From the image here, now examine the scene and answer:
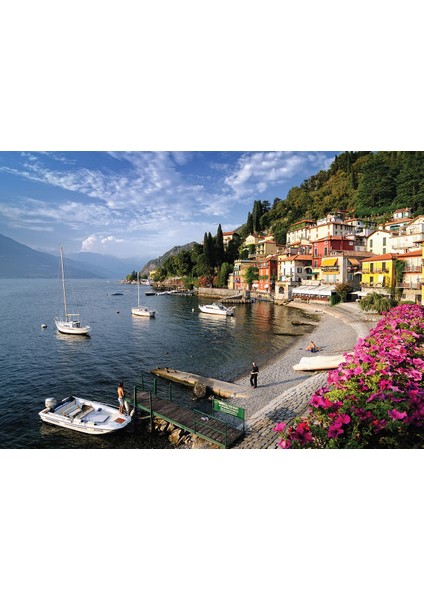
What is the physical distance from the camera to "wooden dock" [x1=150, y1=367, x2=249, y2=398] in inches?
469

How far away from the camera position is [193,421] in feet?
29.1

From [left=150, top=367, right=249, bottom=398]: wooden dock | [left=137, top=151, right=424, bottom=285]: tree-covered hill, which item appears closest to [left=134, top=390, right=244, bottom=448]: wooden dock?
[left=150, top=367, right=249, bottom=398]: wooden dock

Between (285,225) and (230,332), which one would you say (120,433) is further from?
(285,225)

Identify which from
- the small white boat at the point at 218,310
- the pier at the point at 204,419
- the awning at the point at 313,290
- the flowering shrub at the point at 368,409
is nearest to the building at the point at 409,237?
the awning at the point at 313,290

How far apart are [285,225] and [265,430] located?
7331cm

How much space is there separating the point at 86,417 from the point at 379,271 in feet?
108

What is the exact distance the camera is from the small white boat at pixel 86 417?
9883 mm

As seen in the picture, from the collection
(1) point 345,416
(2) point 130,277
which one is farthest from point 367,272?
(2) point 130,277

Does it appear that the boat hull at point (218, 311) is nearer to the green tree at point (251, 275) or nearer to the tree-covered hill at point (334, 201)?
the green tree at point (251, 275)

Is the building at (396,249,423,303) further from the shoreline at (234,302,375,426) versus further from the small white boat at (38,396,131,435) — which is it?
the small white boat at (38,396,131,435)

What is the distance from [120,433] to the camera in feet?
33.0

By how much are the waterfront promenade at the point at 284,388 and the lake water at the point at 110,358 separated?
5.19 ft

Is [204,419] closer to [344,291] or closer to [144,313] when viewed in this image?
[144,313]

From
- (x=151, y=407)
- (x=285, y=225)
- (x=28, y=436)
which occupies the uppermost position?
(x=285, y=225)
